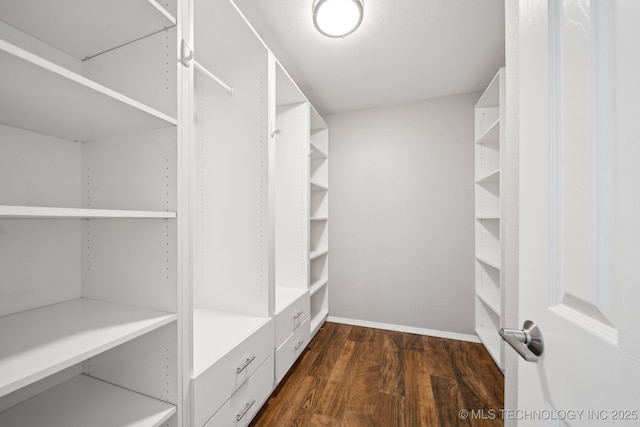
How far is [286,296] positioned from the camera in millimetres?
1983

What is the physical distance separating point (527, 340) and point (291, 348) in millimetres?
1616

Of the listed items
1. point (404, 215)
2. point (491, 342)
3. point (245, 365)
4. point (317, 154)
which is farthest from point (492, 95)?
point (245, 365)

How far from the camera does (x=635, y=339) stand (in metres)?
0.31

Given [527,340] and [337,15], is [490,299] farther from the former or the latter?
[337,15]

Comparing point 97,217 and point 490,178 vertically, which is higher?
point 490,178

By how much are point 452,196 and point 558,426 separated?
90.4 inches

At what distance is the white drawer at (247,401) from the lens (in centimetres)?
112

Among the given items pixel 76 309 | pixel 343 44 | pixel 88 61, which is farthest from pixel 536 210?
pixel 343 44

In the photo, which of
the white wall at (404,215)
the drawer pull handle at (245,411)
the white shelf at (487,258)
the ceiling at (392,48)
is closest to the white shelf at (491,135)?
the white wall at (404,215)

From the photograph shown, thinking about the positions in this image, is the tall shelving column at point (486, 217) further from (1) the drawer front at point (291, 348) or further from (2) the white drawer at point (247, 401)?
(2) the white drawer at point (247, 401)

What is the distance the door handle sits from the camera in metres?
0.50

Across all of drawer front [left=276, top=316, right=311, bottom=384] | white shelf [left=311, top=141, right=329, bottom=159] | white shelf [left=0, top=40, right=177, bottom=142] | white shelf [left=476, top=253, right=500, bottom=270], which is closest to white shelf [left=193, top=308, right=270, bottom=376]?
drawer front [left=276, top=316, right=311, bottom=384]

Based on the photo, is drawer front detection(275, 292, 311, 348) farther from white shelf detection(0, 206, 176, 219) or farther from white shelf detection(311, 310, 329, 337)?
white shelf detection(0, 206, 176, 219)

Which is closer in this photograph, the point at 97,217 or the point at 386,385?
the point at 97,217
